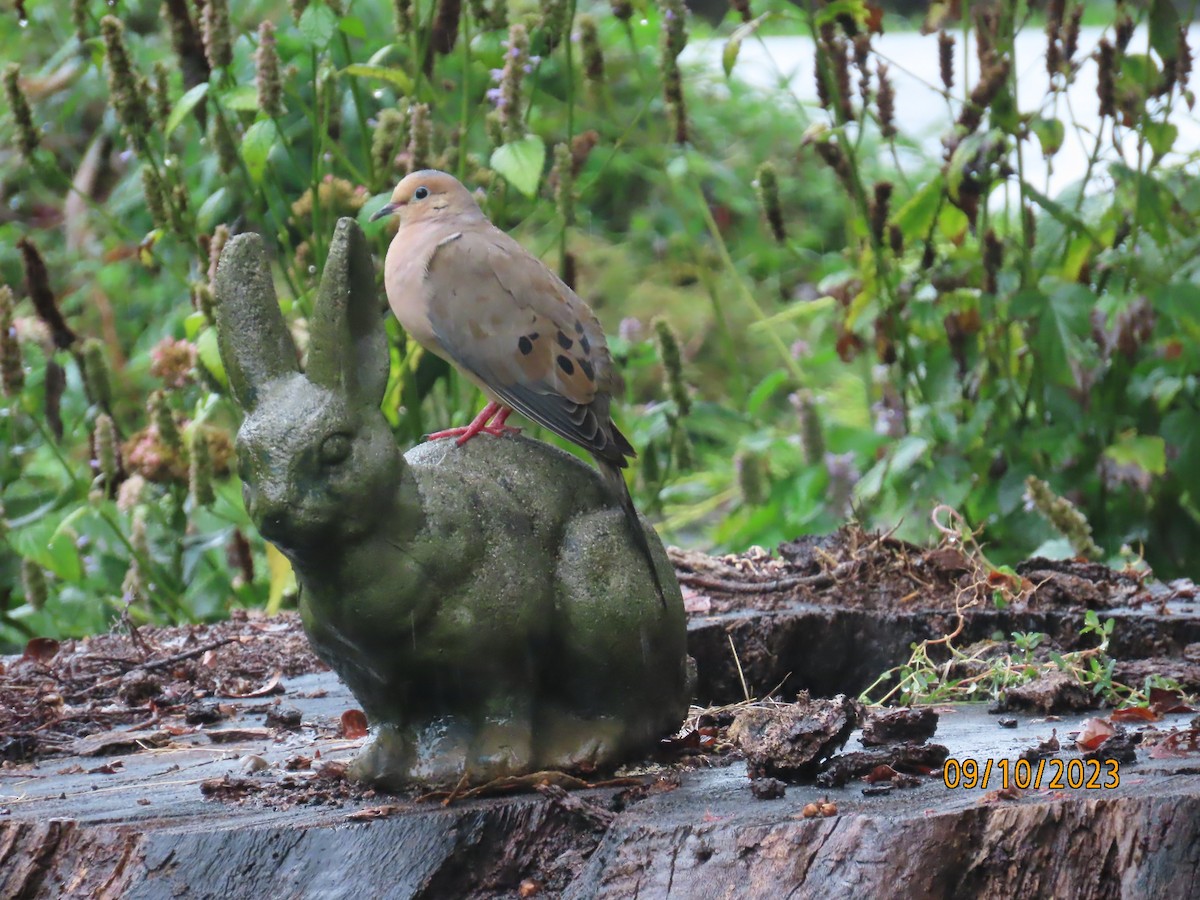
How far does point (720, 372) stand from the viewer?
9.26 meters

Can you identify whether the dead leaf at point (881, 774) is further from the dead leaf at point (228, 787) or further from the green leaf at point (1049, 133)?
the green leaf at point (1049, 133)

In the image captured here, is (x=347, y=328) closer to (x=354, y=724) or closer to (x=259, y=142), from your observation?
(x=354, y=724)

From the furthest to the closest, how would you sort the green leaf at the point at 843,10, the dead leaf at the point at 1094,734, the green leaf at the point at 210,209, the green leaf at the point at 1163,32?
1. the green leaf at the point at 1163,32
2. the green leaf at the point at 210,209
3. the green leaf at the point at 843,10
4. the dead leaf at the point at 1094,734

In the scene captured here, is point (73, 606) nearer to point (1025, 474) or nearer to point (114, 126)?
point (114, 126)

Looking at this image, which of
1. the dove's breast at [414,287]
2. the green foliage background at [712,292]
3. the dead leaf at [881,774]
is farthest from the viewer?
the green foliage background at [712,292]

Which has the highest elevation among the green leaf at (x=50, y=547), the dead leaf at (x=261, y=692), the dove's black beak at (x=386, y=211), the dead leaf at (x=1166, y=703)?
the dove's black beak at (x=386, y=211)

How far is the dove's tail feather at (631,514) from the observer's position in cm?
243

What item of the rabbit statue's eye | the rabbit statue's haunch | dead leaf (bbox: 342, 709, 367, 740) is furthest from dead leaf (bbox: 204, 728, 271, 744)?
the rabbit statue's eye

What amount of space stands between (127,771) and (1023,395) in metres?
3.72

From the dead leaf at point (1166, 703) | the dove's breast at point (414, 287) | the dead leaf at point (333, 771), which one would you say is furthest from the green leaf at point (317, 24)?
the dead leaf at point (1166, 703)

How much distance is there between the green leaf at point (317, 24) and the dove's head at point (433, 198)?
1178 millimetres

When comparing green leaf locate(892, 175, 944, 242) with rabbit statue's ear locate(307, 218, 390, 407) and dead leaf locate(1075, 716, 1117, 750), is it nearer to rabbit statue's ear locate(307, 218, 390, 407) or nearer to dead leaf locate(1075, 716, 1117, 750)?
dead leaf locate(1075, 716, 1117, 750)

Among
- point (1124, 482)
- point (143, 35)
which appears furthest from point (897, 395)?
point (143, 35)
